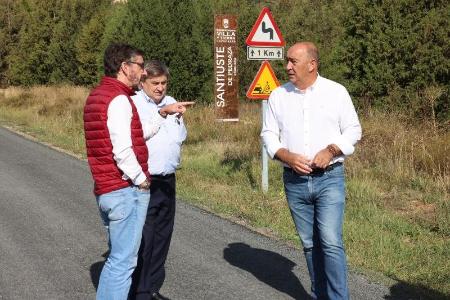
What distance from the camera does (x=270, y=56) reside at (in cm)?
832

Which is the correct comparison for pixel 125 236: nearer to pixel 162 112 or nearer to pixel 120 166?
pixel 120 166

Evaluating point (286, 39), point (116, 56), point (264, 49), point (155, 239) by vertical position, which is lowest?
point (155, 239)

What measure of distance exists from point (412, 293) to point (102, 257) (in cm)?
299

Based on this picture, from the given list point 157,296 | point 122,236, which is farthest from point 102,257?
point 122,236

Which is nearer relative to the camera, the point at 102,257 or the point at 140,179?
the point at 140,179

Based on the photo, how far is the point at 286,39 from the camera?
26.2 metres

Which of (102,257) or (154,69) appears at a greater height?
(154,69)

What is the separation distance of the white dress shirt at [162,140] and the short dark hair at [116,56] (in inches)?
29.5

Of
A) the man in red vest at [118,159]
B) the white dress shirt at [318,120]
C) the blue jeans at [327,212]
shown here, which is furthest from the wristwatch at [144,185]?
the blue jeans at [327,212]

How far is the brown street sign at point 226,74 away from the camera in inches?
466

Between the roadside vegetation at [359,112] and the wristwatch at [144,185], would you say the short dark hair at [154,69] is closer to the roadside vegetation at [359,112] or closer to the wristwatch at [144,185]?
the wristwatch at [144,185]

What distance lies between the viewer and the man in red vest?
3.35 m

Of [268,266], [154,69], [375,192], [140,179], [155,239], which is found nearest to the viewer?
[140,179]

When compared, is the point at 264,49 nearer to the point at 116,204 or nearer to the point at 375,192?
the point at 375,192
